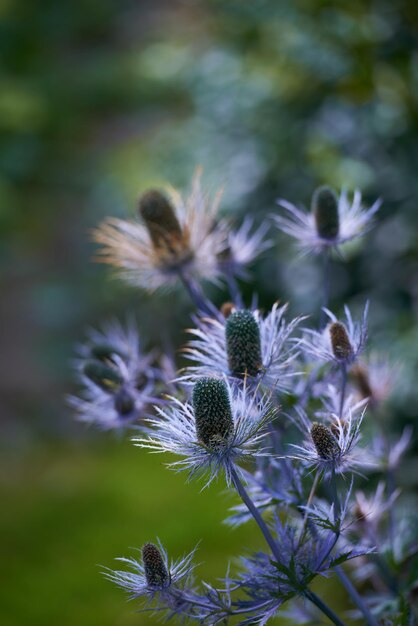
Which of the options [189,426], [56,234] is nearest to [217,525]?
[189,426]

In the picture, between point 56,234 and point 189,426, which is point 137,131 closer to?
point 56,234

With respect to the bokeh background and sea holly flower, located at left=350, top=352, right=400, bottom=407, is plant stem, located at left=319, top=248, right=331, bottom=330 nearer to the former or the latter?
sea holly flower, located at left=350, top=352, right=400, bottom=407

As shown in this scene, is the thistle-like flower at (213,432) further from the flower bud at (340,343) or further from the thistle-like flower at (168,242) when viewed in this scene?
the thistle-like flower at (168,242)

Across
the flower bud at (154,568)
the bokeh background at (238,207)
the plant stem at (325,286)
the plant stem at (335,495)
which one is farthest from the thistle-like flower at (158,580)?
the bokeh background at (238,207)

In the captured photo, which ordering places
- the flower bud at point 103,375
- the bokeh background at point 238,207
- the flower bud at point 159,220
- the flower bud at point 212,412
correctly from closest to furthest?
the flower bud at point 212,412 < the flower bud at point 103,375 < the flower bud at point 159,220 < the bokeh background at point 238,207

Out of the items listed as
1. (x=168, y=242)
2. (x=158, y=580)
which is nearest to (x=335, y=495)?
(x=158, y=580)

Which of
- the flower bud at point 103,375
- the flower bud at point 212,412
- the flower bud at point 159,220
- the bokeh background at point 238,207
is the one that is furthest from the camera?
the bokeh background at point 238,207
